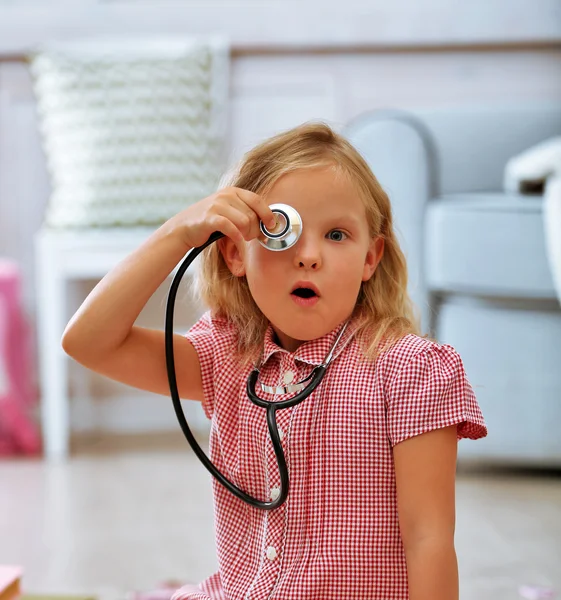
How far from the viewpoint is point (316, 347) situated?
87 centimetres

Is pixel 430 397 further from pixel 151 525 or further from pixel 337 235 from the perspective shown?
pixel 151 525

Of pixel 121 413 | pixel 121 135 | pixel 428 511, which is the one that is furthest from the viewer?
pixel 121 413

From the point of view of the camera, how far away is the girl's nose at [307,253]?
819 millimetres

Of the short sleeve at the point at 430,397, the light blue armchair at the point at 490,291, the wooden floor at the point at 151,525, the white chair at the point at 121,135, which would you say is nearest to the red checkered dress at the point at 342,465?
the short sleeve at the point at 430,397

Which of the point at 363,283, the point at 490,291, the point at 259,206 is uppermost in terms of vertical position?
the point at 259,206

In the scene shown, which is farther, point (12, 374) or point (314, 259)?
point (12, 374)

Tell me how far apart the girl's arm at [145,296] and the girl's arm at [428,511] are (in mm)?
236

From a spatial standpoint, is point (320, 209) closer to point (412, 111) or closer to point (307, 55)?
point (412, 111)

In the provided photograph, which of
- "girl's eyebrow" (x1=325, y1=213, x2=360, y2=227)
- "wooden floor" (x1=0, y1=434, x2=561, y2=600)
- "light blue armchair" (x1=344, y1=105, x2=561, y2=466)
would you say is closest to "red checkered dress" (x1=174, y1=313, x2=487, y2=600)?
"girl's eyebrow" (x1=325, y1=213, x2=360, y2=227)

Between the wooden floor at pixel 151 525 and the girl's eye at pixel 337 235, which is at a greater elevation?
the girl's eye at pixel 337 235

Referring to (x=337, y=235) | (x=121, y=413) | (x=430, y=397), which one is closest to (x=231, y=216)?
(x=337, y=235)

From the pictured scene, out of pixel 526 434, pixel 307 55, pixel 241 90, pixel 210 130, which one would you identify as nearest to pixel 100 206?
pixel 210 130

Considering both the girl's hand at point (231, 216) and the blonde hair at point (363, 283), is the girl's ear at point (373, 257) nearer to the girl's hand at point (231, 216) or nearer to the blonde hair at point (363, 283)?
the blonde hair at point (363, 283)

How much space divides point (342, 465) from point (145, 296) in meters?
0.23
